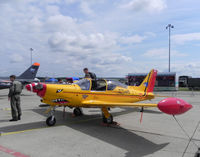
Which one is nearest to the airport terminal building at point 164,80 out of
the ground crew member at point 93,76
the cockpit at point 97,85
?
the ground crew member at point 93,76

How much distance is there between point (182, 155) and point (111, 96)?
13.1ft

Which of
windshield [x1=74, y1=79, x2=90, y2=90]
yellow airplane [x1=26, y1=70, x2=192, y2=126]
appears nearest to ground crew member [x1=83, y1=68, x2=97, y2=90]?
yellow airplane [x1=26, y1=70, x2=192, y2=126]

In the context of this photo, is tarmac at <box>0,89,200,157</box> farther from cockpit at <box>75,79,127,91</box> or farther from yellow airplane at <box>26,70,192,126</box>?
cockpit at <box>75,79,127,91</box>

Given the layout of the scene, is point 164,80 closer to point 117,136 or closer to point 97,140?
point 117,136

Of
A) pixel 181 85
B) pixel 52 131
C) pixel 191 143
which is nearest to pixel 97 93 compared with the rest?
pixel 52 131

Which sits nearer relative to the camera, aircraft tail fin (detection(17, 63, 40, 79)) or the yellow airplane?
the yellow airplane

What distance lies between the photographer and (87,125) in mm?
7059

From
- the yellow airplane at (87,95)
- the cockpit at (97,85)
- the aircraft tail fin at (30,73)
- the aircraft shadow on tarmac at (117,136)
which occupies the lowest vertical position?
the aircraft shadow on tarmac at (117,136)

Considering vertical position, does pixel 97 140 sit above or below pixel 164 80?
below

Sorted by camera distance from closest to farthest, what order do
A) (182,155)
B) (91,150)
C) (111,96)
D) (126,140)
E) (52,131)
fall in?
(182,155) → (91,150) → (126,140) → (52,131) → (111,96)

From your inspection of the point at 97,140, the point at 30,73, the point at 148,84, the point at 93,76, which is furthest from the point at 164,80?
the point at 97,140

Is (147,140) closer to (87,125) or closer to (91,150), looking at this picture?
(91,150)

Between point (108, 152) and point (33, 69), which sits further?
point (33, 69)

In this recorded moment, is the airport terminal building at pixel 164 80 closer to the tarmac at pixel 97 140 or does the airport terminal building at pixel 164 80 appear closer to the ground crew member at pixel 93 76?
the ground crew member at pixel 93 76
